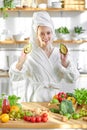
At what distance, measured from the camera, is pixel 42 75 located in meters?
4.05

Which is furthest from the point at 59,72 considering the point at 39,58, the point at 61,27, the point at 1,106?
the point at 61,27

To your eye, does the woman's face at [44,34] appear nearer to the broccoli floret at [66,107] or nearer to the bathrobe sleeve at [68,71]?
the bathrobe sleeve at [68,71]

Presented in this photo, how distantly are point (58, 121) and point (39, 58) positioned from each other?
116 centimetres

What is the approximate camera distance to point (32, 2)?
20.0 feet

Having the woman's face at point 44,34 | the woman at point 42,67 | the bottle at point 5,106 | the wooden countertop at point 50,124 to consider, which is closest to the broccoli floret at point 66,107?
the wooden countertop at point 50,124

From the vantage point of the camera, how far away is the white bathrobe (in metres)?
4.01

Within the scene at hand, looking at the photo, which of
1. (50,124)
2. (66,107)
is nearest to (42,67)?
(66,107)

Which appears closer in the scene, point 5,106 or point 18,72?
→ point 5,106

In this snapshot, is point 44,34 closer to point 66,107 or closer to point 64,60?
point 64,60

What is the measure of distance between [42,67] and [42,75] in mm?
90

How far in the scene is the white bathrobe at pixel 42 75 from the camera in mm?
4008

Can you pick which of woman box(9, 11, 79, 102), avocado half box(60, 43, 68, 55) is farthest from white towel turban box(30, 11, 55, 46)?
avocado half box(60, 43, 68, 55)

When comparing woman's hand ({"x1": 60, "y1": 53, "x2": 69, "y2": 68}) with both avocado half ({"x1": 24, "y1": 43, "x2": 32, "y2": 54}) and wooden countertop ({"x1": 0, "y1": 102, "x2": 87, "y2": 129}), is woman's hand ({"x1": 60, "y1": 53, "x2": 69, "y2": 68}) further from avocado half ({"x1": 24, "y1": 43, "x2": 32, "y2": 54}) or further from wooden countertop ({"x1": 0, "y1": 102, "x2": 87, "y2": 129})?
wooden countertop ({"x1": 0, "y1": 102, "x2": 87, "y2": 129})

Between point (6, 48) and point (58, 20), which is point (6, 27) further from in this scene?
point (58, 20)
